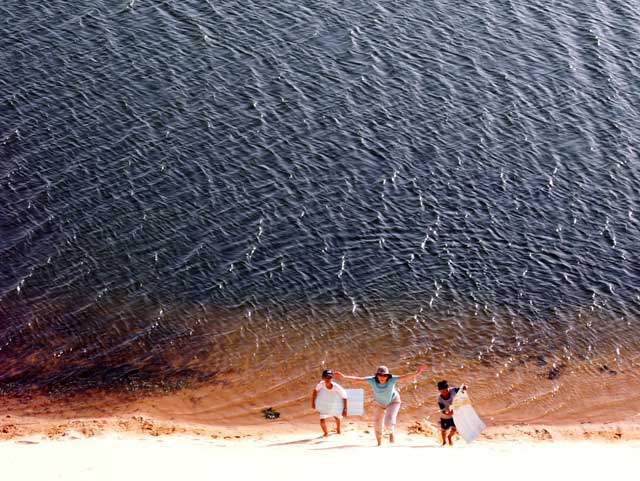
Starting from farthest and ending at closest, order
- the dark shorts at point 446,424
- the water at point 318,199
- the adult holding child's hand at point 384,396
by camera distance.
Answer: the water at point 318,199 < the dark shorts at point 446,424 < the adult holding child's hand at point 384,396

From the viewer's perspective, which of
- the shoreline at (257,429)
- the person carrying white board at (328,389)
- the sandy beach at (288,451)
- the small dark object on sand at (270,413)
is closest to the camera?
the sandy beach at (288,451)

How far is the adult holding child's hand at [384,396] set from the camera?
28.2 meters

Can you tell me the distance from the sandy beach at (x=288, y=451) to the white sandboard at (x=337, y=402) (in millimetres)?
1058

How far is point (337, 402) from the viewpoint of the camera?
29.3 metres

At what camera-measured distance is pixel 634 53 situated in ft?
176

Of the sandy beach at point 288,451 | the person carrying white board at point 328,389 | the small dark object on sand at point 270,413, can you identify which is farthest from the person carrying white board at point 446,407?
the small dark object on sand at point 270,413

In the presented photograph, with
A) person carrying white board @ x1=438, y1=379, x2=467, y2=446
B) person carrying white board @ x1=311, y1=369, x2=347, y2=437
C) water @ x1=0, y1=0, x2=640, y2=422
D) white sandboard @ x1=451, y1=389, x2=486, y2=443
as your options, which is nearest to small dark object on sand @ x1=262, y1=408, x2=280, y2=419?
water @ x1=0, y1=0, x2=640, y2=422

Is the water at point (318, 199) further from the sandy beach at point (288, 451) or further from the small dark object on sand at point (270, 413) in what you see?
the sandy beach at point (288, 451)

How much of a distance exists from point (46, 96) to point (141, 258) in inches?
542

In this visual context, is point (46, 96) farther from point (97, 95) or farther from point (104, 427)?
point (104, 427)

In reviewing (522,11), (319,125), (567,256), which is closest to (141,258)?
(319,125)

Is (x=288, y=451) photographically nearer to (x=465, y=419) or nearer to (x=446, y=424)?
(x=446, y=424)

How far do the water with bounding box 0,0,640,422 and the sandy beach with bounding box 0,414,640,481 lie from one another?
124cm

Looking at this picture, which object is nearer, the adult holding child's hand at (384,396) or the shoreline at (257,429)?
the adult holding child's hand at (384,396)
